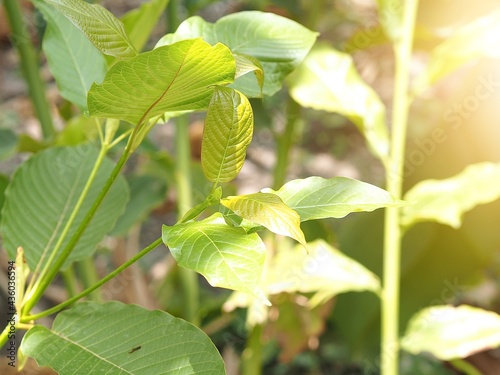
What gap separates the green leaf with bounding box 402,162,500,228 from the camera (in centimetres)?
101

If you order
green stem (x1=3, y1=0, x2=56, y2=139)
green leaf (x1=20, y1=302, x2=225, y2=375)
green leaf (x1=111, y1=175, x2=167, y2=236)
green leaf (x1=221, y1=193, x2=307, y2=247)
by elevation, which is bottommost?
green leaf (x1=20, y1=302, x2=225, y2=375)

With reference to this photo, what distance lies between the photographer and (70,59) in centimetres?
72

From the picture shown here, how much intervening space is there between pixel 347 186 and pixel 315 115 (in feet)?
7.59

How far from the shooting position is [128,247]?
1.71 metres

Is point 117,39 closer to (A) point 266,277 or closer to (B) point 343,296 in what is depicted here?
(A) point 266,277

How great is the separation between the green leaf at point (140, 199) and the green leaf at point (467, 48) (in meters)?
0.54

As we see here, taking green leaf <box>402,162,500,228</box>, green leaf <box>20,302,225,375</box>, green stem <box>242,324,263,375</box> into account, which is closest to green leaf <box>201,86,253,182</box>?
green leaf <box>20,302,225,375</box>

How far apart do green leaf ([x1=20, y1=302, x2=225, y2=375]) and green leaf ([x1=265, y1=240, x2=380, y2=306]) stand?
0.60m

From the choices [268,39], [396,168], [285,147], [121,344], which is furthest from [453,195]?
[121,344]

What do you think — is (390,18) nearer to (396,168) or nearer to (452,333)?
(396,168)

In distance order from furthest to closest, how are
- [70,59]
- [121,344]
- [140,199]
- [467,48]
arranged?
[140,199] → [467,48] → [70,59] → [121,344]

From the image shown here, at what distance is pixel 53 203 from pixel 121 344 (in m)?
0.28

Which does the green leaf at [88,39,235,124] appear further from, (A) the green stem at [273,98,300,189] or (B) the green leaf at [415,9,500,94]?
(A) the green stem at [273,98,300,189]

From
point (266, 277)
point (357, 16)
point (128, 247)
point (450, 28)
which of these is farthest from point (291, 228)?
point (357, 16)
